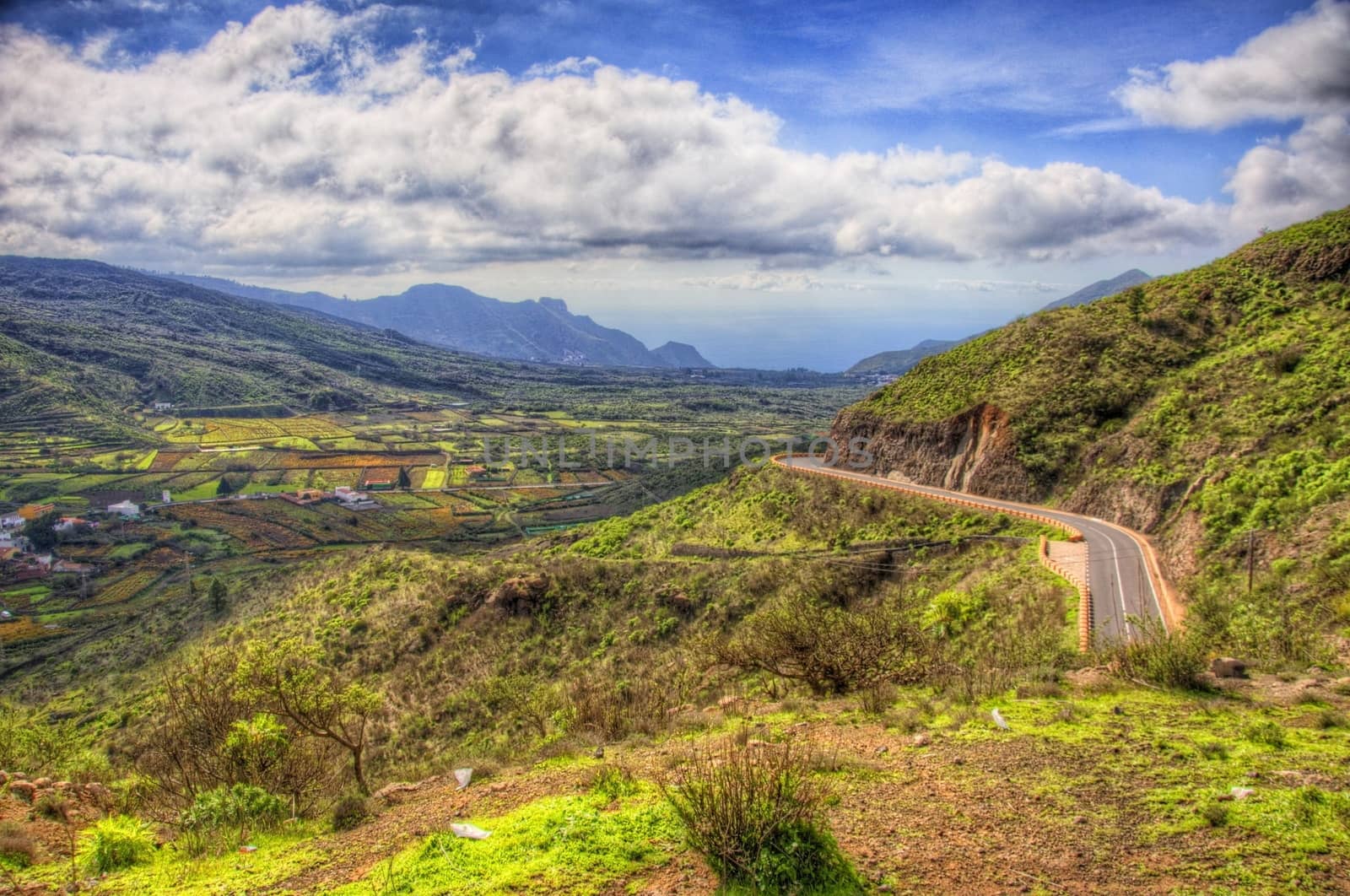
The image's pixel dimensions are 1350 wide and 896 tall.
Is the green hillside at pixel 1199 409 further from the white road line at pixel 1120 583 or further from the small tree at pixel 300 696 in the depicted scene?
the small tree at pixel 300 696

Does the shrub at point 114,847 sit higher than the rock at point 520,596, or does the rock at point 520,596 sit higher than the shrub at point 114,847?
the shrub at point 114,847

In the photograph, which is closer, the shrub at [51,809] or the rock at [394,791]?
the shrub at [51,809]

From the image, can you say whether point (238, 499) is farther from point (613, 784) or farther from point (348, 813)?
point (613, 784)

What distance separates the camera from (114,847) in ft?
24.0

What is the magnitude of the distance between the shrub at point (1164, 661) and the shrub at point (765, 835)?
853cm

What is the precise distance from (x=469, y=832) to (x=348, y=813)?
2.61 meters

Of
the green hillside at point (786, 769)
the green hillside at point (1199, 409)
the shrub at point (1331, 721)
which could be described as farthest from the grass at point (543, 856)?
the green hillside at point (1199, 409)

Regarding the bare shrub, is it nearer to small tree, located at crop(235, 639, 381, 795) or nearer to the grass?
small tree, located at crop(235, 639, 381, 795)

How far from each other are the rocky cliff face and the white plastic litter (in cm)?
2805

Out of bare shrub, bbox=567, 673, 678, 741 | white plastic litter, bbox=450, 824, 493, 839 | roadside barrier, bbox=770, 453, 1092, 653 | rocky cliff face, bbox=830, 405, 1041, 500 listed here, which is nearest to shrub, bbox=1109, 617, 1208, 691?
roadside barrier, bbox=770, 453, 1092, 653

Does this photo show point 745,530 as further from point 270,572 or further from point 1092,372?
point 270,572

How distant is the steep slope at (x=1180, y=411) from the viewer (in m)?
18.8

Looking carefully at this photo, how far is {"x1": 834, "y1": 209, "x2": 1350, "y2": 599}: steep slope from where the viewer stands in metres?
18.8

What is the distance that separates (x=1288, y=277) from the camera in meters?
31.8
